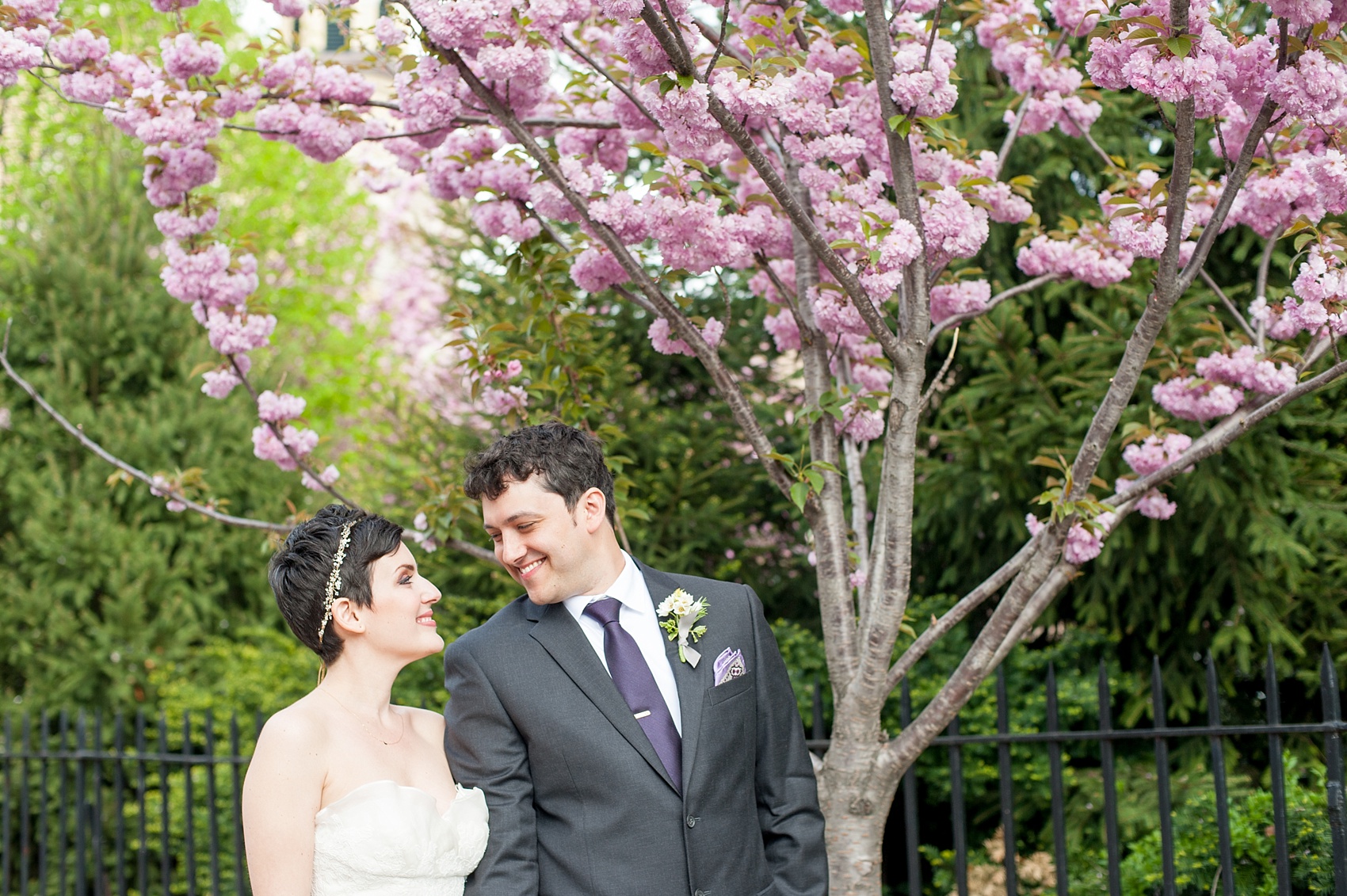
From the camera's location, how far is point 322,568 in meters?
2.38

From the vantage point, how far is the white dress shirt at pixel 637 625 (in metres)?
2.33

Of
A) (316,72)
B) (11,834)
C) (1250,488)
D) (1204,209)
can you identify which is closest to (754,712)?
(1204,209)

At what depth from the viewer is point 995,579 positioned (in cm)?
293

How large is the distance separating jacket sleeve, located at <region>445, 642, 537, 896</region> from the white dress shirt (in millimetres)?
239

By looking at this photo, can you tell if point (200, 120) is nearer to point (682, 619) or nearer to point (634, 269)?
point (634, 269)

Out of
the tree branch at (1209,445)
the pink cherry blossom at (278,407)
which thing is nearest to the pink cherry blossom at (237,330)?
the pink cherry blossom at (278,407)

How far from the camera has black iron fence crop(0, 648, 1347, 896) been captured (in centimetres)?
288

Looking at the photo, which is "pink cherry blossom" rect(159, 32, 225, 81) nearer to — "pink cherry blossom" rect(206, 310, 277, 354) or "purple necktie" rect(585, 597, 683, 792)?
"pink cherry blossom" rect(206, 310, 277, 354)

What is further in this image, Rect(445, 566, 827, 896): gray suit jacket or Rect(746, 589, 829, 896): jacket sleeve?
Rect(746, 589, 829, 896): jacket sleeve

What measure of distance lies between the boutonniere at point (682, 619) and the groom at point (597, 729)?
12mm

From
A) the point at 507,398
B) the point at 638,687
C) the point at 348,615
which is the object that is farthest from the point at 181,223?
the point at 638,687

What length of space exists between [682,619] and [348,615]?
0.73 m

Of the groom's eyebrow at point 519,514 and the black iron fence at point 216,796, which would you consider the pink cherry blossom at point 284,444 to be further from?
the groom's eyebrow at point 519,514

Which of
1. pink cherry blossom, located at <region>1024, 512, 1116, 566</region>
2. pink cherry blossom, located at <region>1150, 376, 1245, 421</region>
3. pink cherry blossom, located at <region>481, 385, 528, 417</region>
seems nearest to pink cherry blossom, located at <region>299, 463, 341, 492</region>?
pink cherry blossom, located at <region>481, 385, 528, 417</region>
